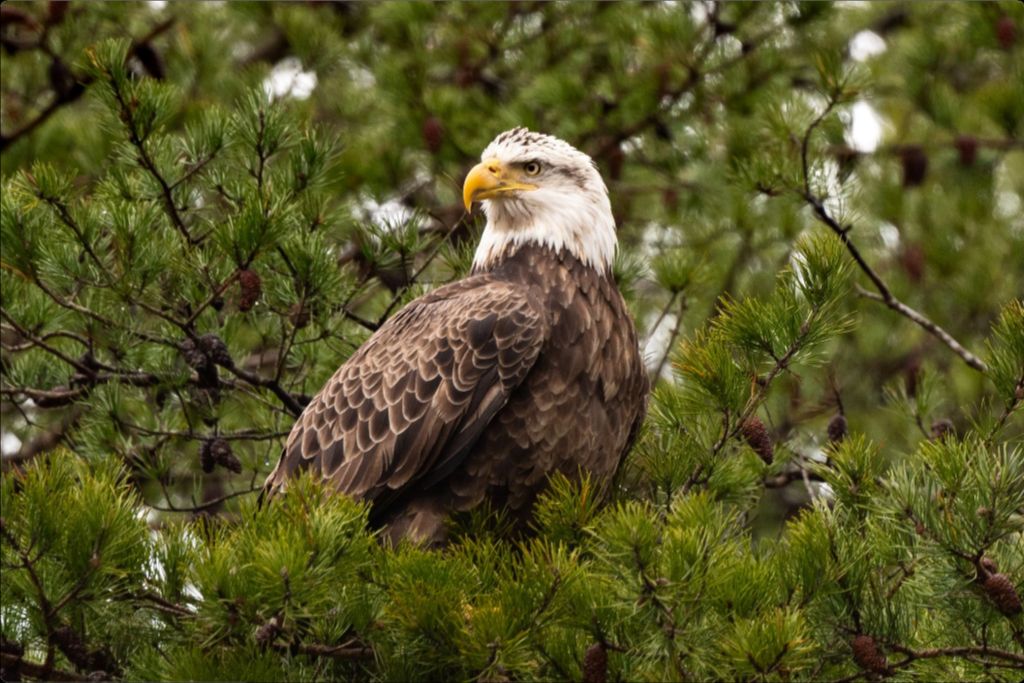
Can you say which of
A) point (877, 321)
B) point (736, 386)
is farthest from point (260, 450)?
point (877, 321)

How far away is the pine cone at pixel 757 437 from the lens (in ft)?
13.9

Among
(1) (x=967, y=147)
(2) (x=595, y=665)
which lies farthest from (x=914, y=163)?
(2) (x=595, y=665)

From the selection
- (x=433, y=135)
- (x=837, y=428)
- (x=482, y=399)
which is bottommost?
(x=837, y=428)

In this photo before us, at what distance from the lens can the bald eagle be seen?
4691 millimetres

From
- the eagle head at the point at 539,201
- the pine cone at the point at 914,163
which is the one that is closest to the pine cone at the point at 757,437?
the eagle head at the point at 539,201

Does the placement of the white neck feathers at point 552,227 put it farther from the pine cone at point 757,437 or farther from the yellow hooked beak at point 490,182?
the pine cone at point 757,437

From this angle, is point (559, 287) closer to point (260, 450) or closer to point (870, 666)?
point (260, 450)

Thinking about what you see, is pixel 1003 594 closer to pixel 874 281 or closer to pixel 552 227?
pixel 874 281

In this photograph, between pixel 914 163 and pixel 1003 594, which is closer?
pixel 1003 594

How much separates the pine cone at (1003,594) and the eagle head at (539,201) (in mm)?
2228

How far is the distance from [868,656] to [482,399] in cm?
169

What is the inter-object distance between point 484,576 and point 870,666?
3.08ft

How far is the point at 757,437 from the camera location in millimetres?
4238

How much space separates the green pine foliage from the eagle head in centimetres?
28
